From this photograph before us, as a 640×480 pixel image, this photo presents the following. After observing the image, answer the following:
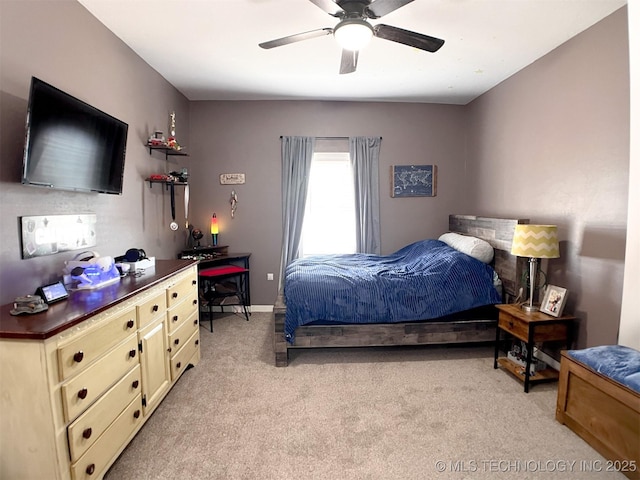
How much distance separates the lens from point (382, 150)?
4309 millimetres

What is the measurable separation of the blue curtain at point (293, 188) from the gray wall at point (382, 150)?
0.13 meters

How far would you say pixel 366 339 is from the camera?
2816 millimetres

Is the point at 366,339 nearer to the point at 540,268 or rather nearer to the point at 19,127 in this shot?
the point at 540,268

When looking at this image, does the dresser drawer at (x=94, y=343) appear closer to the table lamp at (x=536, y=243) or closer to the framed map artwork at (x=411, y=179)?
the table lamp at (x=536, y=243)

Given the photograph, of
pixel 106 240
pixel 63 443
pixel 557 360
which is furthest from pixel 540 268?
pixel 106 240

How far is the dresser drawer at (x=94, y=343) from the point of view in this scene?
1.32 meters

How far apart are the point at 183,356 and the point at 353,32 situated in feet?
8.57

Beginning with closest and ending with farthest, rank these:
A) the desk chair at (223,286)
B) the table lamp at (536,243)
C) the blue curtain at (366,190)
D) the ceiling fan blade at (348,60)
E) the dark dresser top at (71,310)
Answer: the dark dresser top at (71,310) → the ceiling fan blade at (348,60) → the table lamp at (536,243) → the desk chair at (223,286) → the blue curtain at (366,190)

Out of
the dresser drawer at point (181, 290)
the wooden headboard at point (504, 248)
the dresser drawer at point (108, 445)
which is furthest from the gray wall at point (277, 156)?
the dresser drawer at point (108, 445)

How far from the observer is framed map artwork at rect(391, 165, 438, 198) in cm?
433

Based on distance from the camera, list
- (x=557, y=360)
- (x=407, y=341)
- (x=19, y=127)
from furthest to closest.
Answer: (x=407, y=341) < (x=557, y=360) < (x=19, y=127)

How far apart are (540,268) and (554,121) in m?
1.30

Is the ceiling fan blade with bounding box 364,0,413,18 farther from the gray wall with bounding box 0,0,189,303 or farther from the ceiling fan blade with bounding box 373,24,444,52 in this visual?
the gray wall with bounding box 0,0,189,303

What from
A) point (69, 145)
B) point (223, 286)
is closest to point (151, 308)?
point (69, 145)
